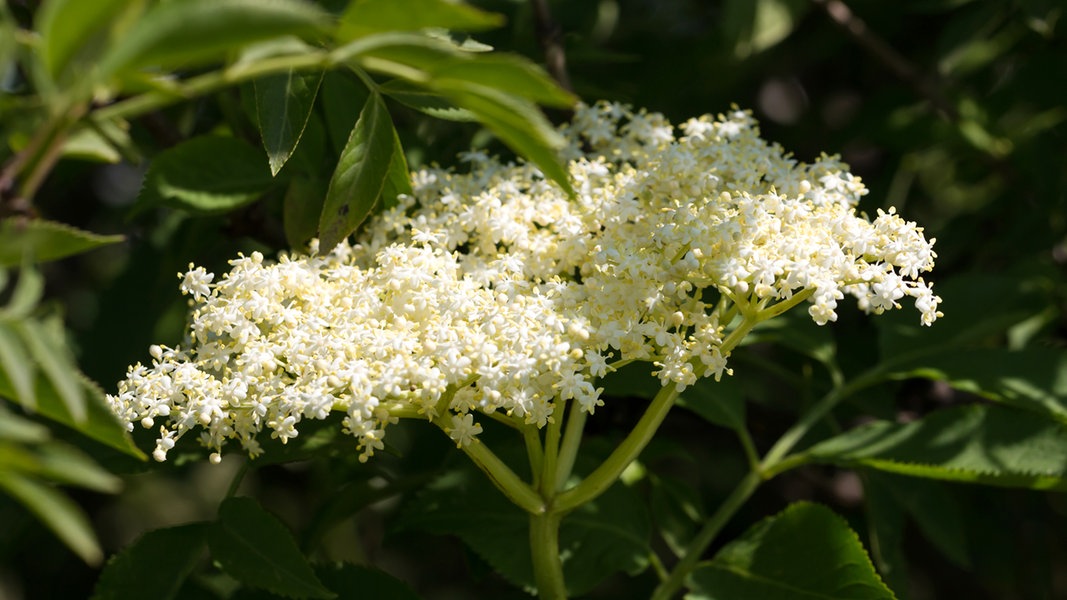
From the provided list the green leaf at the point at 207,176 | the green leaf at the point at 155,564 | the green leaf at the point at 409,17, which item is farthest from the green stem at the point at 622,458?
the green leaf at the point at 207,176

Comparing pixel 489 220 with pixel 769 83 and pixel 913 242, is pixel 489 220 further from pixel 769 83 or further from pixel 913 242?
pixel 769 83

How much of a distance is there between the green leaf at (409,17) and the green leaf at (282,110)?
524 millimetres

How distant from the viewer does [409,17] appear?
3.93ft

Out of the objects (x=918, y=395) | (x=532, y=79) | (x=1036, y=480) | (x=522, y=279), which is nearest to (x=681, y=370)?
(x=522, y=279)

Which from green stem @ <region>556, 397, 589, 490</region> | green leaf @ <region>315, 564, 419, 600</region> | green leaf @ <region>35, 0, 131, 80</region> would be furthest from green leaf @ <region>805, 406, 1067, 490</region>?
green leaf @ <region>35, 0, 131, 80</region>

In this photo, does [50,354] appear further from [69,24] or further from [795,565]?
[795,565]

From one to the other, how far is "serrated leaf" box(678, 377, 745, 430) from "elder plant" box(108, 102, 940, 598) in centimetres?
40

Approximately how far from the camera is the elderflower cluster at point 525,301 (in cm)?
156

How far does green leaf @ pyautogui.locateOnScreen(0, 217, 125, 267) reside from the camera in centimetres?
112

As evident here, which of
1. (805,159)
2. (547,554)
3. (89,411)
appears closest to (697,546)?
(547,554)

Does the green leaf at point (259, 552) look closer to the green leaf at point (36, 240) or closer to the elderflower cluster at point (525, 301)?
the elderflower cluster at point (525, 301)

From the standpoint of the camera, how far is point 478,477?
2139mm

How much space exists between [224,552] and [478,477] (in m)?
0.53

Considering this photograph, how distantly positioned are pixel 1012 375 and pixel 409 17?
1549 millimetres
